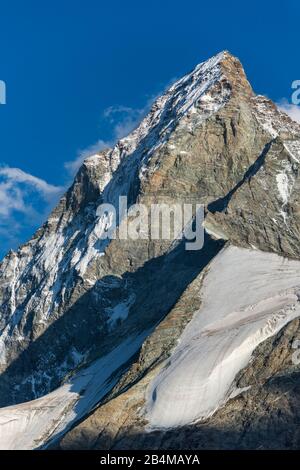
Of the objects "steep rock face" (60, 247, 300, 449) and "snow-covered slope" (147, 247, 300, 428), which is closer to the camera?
"steep rock face" (60, 247, 300, 449)

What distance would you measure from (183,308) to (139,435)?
1882 centimetres

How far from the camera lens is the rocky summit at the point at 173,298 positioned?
68.2 m

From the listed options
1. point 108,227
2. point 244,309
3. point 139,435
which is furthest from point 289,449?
point 108,227

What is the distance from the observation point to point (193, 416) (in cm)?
6738

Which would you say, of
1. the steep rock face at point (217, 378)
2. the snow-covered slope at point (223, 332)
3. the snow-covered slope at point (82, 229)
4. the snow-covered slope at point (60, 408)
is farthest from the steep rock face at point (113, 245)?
the steep rock face at point (217, 378)

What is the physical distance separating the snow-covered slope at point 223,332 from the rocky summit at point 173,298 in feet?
0.45

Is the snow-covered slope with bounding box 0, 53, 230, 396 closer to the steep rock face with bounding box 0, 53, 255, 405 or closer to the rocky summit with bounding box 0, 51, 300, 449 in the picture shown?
the steep rock face with bounding box 0, 53, 255, 405

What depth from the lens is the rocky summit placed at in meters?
68.2

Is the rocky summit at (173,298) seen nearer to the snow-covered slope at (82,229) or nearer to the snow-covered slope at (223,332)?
the snow-covered slope at (223,332)

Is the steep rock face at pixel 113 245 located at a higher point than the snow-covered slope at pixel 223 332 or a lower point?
higher

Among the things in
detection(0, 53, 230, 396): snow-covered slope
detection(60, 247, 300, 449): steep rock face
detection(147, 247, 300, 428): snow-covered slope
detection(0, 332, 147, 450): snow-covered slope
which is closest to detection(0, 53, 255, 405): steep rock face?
detection(0, 53, 230, 396): snow-covered slope

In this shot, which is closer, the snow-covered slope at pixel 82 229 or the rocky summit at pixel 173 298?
the rocky summit at pixel 173 298

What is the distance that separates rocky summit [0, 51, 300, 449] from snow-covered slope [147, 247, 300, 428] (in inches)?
5.4

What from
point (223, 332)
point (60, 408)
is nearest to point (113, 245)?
point (60, 408)
